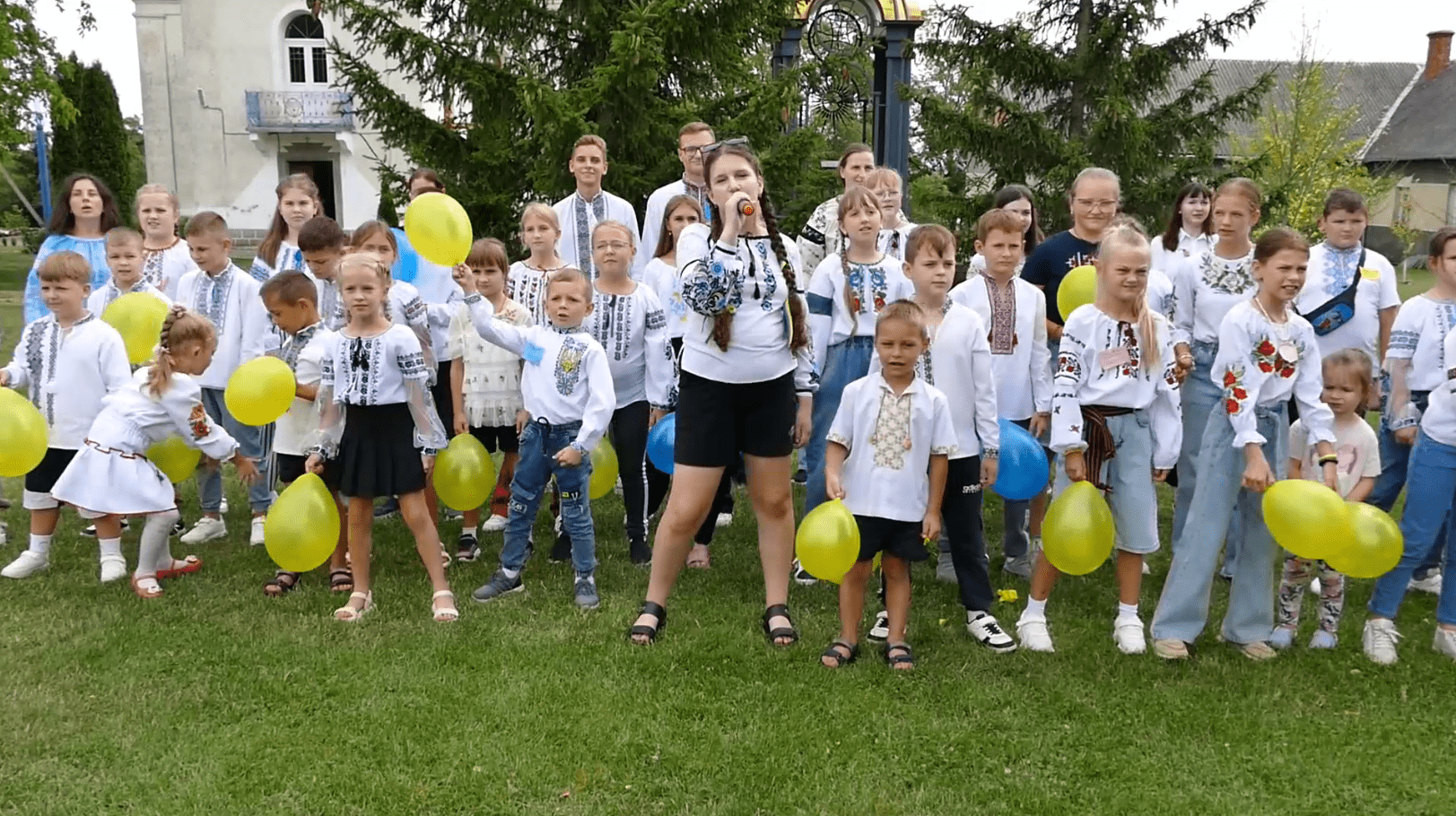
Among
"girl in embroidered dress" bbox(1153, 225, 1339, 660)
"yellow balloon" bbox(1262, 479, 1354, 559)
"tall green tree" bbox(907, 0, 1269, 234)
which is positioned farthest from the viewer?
"tall green tree" bbox(907, 0, 1269, 234)

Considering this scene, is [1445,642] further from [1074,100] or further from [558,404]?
[1074,100]

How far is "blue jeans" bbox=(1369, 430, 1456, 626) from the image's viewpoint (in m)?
4.06

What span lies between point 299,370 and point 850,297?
98.4 inches

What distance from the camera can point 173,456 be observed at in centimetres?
492

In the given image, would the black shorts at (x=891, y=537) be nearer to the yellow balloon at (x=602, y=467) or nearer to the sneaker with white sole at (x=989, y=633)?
the sneaker with white sole at (x=989, y=633)

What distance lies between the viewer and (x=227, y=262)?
5.48 m

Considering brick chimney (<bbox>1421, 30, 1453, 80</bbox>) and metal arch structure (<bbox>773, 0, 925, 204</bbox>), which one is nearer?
metal arch structure (<bbox>773, 0, 925, 204</bbox>)

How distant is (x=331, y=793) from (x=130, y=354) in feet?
9.78

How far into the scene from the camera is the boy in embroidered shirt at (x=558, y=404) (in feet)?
15.0

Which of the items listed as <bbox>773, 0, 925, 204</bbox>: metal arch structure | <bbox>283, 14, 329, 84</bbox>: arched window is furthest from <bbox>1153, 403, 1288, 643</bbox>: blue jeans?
<bbox>283, 14, 329, 84</bbox>: arched window

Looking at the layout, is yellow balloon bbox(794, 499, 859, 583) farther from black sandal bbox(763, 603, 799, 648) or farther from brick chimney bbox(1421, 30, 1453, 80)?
brick chimney bbox(1421, 30, 1453, 80)

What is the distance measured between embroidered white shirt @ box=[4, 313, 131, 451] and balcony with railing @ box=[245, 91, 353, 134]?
26932 mm

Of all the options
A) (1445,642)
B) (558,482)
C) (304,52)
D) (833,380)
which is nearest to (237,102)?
(304,52)

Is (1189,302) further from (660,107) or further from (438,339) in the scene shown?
(660,107)
